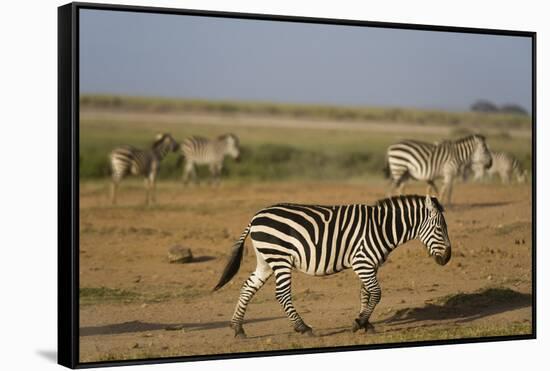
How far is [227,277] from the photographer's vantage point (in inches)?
442

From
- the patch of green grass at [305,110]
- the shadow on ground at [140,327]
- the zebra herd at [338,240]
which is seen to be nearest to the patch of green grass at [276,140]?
the patch of green grass at [305,110]

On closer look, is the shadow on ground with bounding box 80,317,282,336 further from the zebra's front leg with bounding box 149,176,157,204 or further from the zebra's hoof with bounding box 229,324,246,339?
the zebra's front leg with bounding box 149,176,157,204

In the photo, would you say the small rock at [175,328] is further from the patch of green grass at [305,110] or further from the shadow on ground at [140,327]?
the patch of green grass at [305,110]

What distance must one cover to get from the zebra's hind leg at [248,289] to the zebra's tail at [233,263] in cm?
14

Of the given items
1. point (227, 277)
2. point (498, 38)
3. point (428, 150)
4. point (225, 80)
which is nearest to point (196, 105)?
point (225, 80)

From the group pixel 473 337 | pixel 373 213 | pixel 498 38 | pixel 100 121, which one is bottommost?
pixel 473 337

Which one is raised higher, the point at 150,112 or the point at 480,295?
the point at 150,112

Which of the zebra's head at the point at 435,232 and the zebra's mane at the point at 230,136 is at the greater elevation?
the zebra's mane at the point at 230,136

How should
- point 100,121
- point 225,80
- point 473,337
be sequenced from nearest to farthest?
point 100,121 → point 225,80 → point 473,337

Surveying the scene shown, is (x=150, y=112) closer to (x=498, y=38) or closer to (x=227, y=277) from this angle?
(x=227, y=277)

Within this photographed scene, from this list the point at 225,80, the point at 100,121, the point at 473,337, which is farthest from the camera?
the point at 473,337

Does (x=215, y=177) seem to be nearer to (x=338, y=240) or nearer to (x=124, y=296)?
(x=338, y=240)

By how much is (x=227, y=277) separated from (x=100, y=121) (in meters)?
1.81

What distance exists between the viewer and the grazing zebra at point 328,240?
1128 cm
